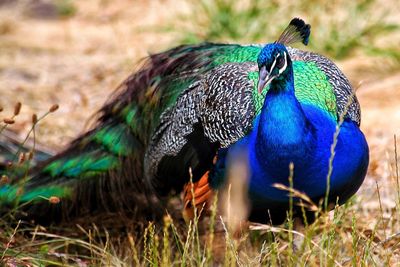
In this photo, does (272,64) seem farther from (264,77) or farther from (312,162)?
(312,162)

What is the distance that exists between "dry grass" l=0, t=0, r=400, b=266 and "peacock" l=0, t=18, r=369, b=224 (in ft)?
0.43

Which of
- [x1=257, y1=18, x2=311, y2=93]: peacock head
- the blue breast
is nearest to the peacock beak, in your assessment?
[x1=257, y1=18, x2=311, y2=93]: peacock head

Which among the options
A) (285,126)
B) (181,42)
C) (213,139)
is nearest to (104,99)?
(181,42)

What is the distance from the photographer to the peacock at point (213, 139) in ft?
9.53

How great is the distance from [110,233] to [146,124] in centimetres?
49

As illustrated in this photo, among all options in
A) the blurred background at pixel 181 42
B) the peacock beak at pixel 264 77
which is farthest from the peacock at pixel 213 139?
the blurred background at pixel 181 42

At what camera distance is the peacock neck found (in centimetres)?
288

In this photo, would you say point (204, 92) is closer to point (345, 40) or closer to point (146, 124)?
point (146, 124)

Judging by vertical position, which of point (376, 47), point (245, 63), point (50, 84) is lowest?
point (50, 84)

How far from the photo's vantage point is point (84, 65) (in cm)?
720

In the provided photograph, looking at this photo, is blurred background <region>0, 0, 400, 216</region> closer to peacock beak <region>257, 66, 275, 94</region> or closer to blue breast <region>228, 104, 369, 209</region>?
blue breast <region>228, 104, 369, 209</region>

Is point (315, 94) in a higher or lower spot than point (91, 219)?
higher

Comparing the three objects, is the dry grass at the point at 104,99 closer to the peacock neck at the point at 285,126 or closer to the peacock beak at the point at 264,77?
the peacock neck at the point at 285,126

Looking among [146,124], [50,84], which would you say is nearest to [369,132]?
[146,124]
